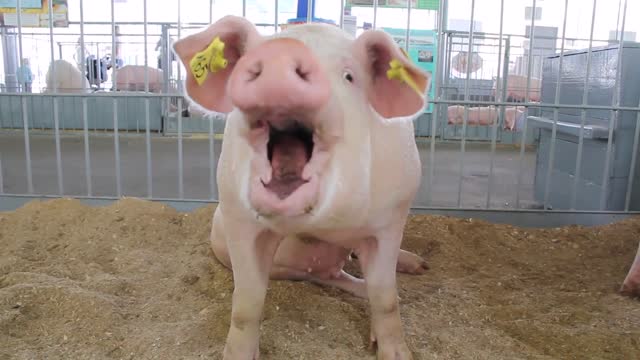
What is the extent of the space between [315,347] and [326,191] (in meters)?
0.65

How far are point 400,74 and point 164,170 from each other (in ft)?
14.7

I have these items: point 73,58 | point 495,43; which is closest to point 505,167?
point 495,43

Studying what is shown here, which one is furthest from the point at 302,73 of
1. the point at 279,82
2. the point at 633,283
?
the point at 633,283

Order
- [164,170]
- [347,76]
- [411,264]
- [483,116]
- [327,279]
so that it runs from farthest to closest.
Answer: [483,116]
[164,170]
[411,264]
[327,279]
[347,76]

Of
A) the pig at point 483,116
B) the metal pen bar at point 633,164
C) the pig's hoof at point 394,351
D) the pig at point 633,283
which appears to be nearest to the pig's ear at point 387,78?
the pig's hoof at point 394,351

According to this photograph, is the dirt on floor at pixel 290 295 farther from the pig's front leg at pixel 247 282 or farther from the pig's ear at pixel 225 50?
the pig's ear at pixel 225 50

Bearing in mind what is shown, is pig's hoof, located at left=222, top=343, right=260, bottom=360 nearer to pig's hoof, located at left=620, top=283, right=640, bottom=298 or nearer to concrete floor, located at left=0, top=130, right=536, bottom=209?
pig's hoof, located at left=620, top=283, right=640, bottom=298

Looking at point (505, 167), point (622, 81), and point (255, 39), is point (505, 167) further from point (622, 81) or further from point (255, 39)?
point (255, 39)

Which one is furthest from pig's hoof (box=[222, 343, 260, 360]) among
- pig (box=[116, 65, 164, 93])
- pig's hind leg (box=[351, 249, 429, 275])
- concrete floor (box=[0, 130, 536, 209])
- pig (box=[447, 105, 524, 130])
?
pig (box=[116, 65, 164, 93])

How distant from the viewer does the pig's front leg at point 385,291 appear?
1.58 m

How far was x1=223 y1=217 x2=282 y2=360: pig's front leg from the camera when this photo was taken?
60.2 inches

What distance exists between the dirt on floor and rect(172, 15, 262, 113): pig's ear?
2.39 ft

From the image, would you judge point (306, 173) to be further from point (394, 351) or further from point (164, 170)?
point (164, 170)

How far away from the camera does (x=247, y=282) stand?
155cm
